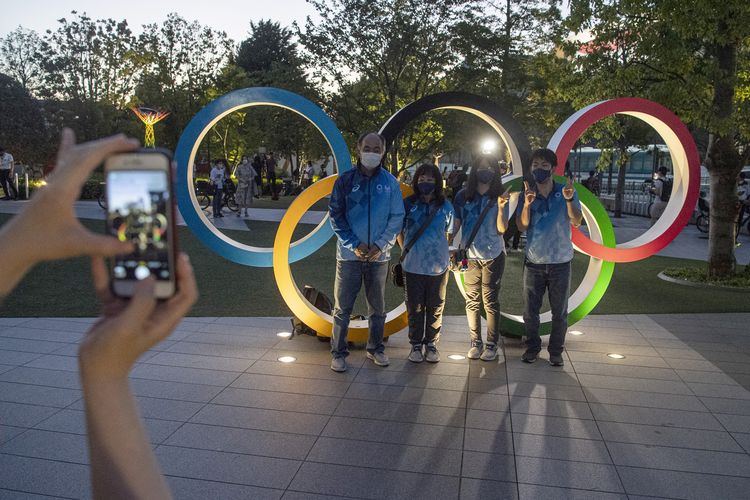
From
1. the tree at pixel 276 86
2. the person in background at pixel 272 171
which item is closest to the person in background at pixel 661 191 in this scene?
the tree at pixel 276 86

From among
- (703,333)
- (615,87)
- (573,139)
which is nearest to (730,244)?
(615,87)

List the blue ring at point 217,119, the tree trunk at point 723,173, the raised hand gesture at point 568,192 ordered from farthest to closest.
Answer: the tree trunk at point 723,173 → the blue ring at point 217,119 → the raised hand gesture at point 568,192

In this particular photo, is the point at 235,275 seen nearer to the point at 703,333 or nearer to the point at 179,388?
the point at 179,388

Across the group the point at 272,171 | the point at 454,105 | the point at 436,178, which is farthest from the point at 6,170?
the point at 436,178

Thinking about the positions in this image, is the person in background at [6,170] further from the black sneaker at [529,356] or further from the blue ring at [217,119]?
the black sneaker at [529,356]

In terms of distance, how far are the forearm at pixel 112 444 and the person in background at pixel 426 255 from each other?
4.83m

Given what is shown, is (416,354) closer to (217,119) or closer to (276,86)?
(217,119)

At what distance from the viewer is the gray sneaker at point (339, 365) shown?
577 cm

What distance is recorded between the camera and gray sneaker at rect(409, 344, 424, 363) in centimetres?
605

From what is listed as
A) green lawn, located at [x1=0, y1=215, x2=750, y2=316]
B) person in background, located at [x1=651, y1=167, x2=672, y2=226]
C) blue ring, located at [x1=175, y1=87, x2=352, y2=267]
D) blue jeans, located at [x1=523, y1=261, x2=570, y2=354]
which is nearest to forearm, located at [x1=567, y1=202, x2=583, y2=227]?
blue jeans, located at [x1=523, y1=261, x2=570, y2=354]

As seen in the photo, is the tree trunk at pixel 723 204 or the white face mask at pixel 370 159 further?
Answer: the tree trunk at pixel 723 204

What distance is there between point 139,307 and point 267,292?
8246 millimetres

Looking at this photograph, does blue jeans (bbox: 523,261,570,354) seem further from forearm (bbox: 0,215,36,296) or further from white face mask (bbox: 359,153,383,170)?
forearm (bbox: 0,215,36,296)

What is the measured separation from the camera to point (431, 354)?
6070mm
